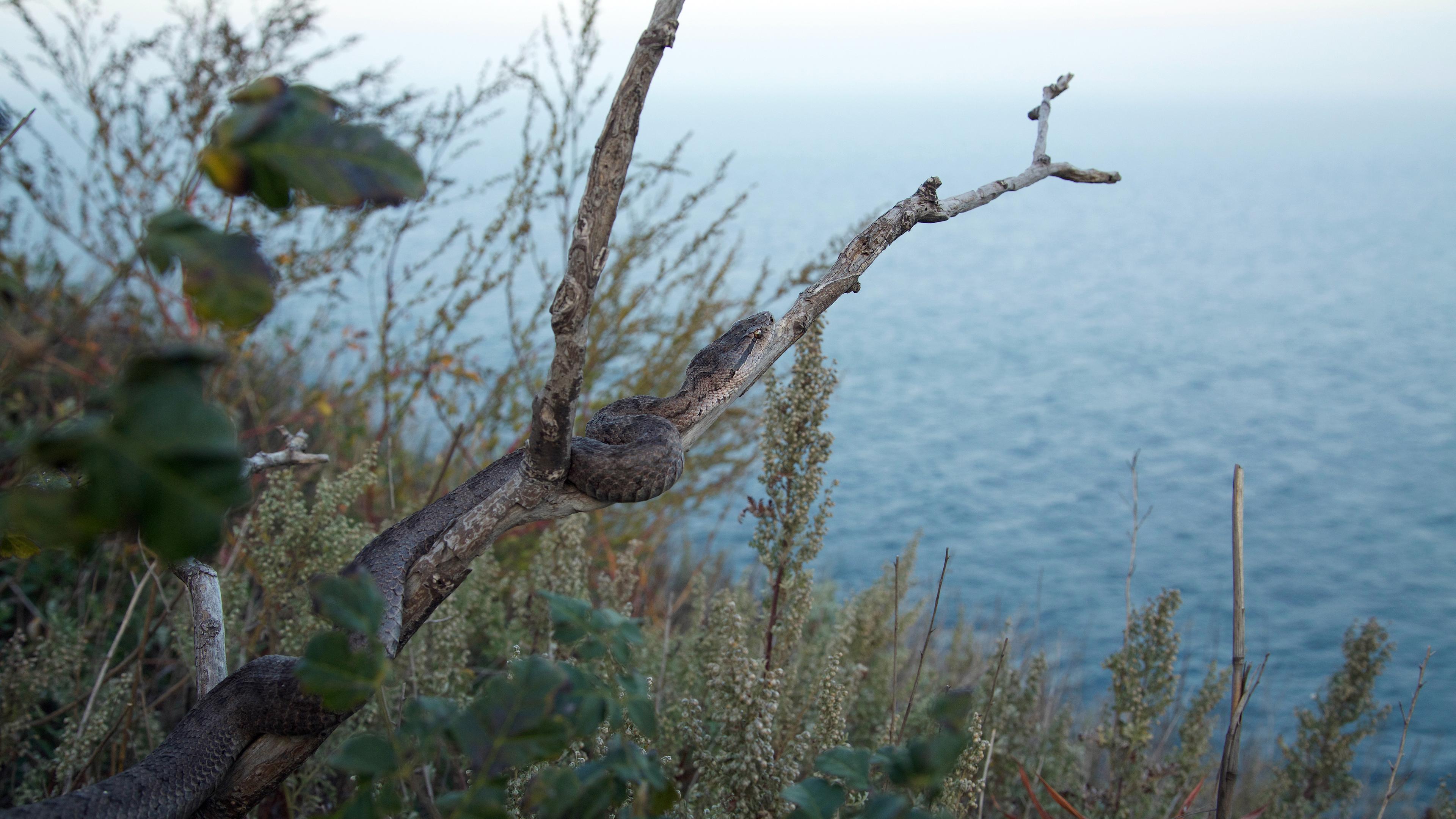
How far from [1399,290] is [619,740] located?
101ft

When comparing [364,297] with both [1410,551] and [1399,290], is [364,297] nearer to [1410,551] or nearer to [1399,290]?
[1410,551]

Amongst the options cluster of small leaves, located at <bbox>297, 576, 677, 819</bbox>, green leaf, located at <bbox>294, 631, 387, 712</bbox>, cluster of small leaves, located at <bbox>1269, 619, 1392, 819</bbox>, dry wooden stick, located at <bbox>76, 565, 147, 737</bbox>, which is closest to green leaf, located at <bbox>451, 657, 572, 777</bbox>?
cluster of small leaves, located at <bbox>297, 576, 677, 819</bbox>

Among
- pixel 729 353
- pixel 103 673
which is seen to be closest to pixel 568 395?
pixel 729 353

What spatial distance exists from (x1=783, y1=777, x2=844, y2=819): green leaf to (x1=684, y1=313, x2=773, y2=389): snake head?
2.26 m

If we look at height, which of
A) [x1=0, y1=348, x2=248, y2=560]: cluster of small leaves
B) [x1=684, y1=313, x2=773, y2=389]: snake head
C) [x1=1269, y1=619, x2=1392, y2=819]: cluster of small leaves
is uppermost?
[x1=684, y1=313, x2=773, y2=389]: snake head

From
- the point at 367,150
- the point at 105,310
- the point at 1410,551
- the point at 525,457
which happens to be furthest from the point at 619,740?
the point at 1410,551

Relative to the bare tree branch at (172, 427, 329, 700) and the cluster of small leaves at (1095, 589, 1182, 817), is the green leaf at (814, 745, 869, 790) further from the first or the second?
the cluster of small leaves at (1095, 589, 1182, 817)

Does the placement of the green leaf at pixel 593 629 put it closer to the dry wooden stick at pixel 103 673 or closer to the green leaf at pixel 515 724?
the green leaf at pixel 515 724

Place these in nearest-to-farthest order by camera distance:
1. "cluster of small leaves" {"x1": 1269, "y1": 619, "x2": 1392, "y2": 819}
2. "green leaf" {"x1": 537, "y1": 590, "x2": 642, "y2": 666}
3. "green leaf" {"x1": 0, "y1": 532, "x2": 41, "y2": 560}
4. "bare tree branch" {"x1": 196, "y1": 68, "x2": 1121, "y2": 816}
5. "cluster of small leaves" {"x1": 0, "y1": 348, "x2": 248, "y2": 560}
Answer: "cluster of small leaves" {"x1": 0, "y1": 348, "x2": 248, "y2": 560}, "green leaf" {"x1": 537, "y1": 590, "x2": 642, "y2": 666}, "green leaf" {"x1": 0, "y1": 532, "x2": 41, "y2": 560}, "bare tree branch" {"x1": 196, "y1": 68, "x2": 1121, "y2": 816}, "cluster of small leaves" {"x1": 1269, "y1": 619, "x2": 1392, "y2": 819}

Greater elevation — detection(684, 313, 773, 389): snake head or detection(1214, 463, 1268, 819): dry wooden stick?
detection(684, 313, 773, 389): snake head

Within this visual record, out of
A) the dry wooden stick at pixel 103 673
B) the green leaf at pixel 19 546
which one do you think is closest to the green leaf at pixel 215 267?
the green leaf at pixel 19 546

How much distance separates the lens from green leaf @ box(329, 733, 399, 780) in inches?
42.6

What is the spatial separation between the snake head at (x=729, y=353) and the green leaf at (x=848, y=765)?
7.25 ft

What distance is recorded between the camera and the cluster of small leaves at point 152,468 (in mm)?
829
